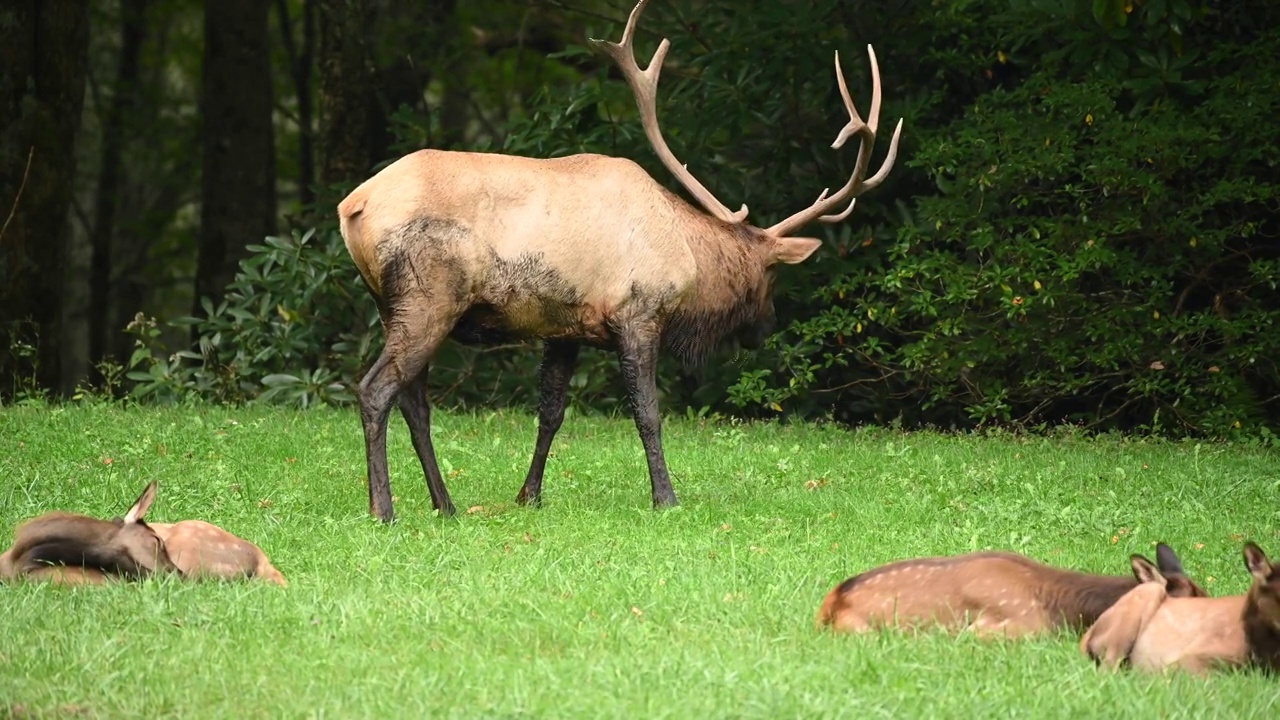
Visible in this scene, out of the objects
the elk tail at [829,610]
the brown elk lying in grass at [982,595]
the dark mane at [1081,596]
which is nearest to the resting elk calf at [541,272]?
the elk tail at [829,610]

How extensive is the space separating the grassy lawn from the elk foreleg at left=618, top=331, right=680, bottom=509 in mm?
257

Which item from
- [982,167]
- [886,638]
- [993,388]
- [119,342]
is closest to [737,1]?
[982,167]

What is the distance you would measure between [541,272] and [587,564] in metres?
1.96

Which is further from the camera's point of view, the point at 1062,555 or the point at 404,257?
the point at 404,257

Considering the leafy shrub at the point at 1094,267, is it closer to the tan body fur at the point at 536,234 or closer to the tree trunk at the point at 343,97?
the tan body fur at the point at 536,234

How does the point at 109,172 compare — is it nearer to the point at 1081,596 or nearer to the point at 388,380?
the point at 388,380

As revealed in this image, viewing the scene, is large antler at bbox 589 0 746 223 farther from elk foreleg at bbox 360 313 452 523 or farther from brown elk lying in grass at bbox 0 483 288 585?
brown elk lying in grass at bbox 0 483 288 585

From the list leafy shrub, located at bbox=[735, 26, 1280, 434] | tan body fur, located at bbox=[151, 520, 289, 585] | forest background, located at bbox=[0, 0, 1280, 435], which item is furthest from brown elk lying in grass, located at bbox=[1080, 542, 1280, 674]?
leafy shrub, located at bbox=[735, 26, 1280, 434]

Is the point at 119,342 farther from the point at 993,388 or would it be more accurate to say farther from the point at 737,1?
the point at 993,388

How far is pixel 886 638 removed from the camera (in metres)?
5.84

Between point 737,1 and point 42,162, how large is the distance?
21.0 feet

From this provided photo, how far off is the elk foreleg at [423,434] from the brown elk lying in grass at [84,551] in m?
2.17

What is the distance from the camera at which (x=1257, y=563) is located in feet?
18.1

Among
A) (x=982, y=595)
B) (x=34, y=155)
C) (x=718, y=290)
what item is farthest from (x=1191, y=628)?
(x=34, y=155)
